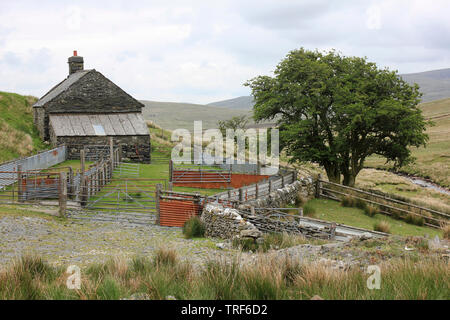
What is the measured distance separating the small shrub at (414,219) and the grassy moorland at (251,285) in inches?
741

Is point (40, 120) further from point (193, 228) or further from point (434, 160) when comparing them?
point (434, 160)

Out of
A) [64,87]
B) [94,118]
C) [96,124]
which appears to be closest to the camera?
[96,124]

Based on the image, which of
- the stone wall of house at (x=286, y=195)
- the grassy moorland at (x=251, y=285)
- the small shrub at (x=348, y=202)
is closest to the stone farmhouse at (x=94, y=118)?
the stone wall of house at (x=286, y=195)

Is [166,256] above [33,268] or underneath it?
underneath

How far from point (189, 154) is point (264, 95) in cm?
1609

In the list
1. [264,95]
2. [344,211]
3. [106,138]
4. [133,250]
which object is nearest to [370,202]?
[344,211]

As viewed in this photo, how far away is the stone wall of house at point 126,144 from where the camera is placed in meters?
36.2

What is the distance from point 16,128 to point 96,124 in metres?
9.14

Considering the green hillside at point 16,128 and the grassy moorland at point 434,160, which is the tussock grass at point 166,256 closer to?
the green hillside at point 16,128

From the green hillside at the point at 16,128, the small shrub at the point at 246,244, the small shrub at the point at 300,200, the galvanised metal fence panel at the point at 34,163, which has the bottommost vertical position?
the small shrub at the point at 300,200

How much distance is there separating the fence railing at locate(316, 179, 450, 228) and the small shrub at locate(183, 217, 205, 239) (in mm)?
13947

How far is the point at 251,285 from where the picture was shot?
21.1 feet

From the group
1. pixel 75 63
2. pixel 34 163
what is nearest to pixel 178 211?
pixel 34 163
